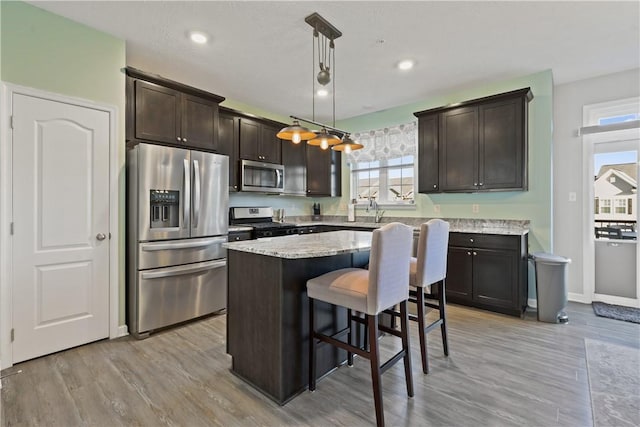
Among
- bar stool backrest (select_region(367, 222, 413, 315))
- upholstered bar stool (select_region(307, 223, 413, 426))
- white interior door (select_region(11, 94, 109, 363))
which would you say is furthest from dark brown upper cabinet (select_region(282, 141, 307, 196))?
bar stool backrest (select_region(367, 222, 413, 315))

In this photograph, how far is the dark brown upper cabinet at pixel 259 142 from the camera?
4348mm

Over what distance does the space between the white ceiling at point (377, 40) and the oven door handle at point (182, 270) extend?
2.17 meters

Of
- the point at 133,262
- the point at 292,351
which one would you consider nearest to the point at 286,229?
the point at 133,262

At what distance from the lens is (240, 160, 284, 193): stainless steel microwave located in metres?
4.29

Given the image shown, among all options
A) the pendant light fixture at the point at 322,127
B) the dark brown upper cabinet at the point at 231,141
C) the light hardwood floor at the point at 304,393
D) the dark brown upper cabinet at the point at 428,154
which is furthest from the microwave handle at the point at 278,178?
the light hardwood floor at the point at 304,393

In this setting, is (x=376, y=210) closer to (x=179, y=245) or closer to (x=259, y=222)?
(x=259, y=222)

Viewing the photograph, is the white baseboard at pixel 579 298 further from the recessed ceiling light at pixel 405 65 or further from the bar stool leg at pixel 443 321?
the recessed ceiling light at pixel 405 65

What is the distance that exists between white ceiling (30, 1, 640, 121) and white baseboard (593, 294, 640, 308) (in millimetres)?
2679

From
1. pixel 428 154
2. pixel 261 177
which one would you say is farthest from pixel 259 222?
pixel 428 154

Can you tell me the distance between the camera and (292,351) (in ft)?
6.18

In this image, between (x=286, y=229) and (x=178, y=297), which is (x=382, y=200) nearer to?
(x=286, y=229)

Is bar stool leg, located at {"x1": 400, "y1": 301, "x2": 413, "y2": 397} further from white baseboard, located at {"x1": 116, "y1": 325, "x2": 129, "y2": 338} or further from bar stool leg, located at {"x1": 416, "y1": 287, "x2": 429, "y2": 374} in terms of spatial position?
white baseboard, located at {"x1": 116, "y1": 325, "x2": 129, "y2": 338}

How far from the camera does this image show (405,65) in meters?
3.37

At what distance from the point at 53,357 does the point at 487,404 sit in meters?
3.20
